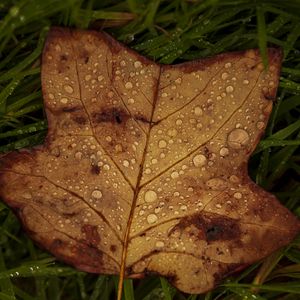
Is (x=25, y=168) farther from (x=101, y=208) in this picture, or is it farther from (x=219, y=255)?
(x=219, y=255)

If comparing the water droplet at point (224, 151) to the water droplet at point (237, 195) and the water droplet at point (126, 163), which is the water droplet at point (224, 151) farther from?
the water droplet at point (126, 163)

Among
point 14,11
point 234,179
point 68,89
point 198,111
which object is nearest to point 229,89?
point 198,111

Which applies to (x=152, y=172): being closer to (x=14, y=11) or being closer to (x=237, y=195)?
(x=237, y=195)

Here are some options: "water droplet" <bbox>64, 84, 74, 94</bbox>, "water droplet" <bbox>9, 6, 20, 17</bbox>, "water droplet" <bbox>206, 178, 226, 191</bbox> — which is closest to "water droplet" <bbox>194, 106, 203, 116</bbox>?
"water droplet" <bbox>206, 178, 226, 191</bbox>

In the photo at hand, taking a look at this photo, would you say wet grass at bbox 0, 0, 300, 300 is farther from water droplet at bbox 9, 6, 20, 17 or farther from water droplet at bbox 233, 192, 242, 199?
water droplet at bbox 233, 192, 242, 199

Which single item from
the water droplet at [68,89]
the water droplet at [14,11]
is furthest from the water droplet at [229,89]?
the water droplet at [14,11]

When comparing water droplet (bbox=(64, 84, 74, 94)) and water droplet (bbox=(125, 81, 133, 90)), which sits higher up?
water droplet (bbox=(125, 81, 133, 90))
